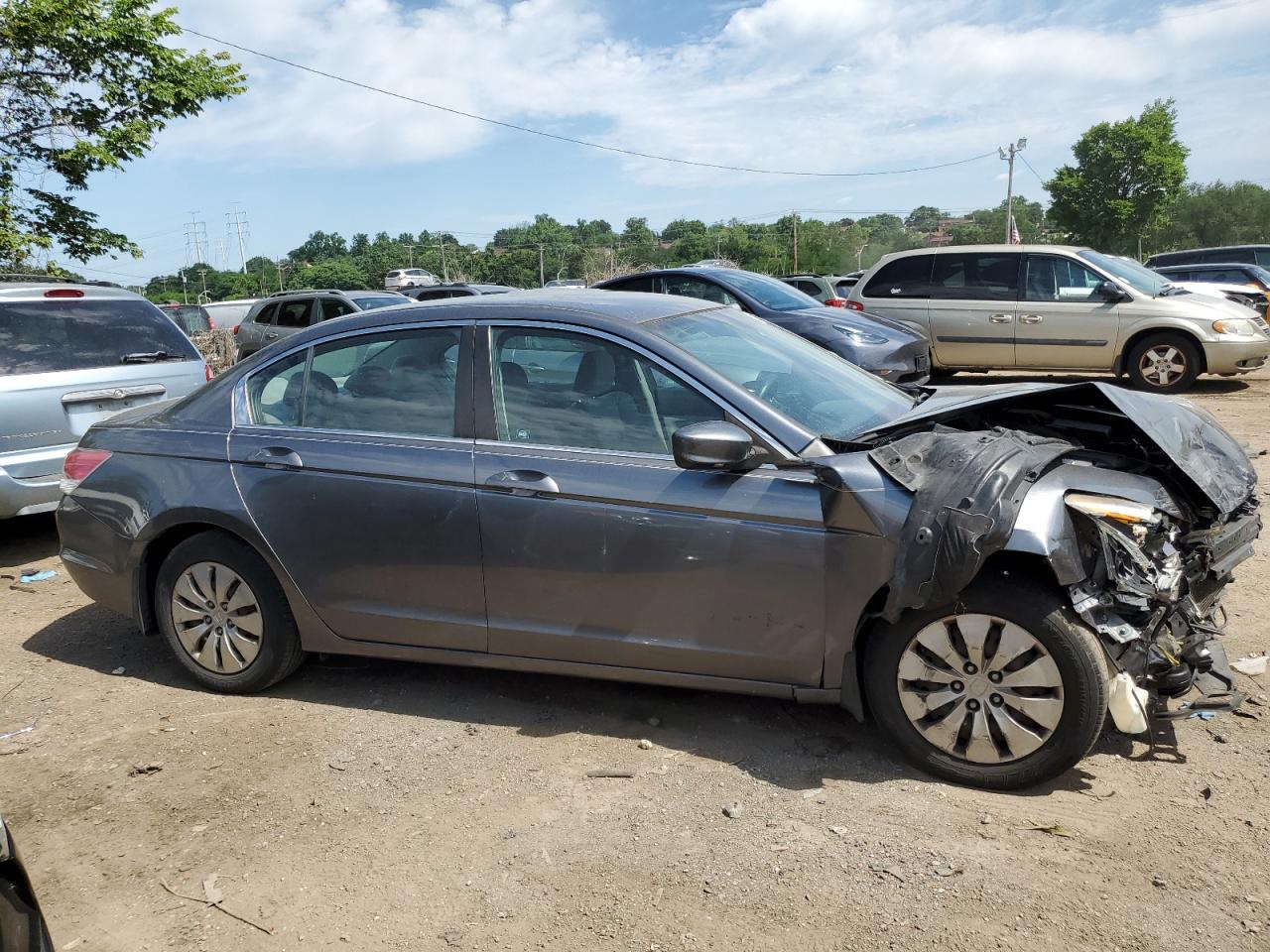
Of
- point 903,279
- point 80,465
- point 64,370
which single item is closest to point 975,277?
point 903,279

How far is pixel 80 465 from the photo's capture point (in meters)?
4.60

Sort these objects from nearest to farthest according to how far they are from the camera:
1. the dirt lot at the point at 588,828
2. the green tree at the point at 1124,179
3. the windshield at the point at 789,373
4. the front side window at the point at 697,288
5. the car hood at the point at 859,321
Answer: the dirt lot at the point at 588,828 < the windshield at the point at 789,373 < the car hood at the point at 859,321 < the front side window at the point at 697,288 < the green tree at the point at 1124,179

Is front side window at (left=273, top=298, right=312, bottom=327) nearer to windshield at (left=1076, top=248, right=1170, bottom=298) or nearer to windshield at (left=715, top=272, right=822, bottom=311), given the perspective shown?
windshield at (left=715, top=272, right=822, bottom=311)

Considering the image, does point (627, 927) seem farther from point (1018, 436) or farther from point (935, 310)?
point (935, 310)

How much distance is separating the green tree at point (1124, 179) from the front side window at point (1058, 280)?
127 ft

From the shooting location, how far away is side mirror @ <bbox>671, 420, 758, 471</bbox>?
3.31 metres

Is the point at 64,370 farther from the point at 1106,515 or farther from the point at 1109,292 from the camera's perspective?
the point at 1109,292

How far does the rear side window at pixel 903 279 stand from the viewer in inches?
509

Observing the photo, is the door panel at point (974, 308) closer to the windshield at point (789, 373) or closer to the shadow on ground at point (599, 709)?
the windshield at point (789, 373)

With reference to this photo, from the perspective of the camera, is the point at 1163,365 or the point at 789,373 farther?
the point at 1163,365

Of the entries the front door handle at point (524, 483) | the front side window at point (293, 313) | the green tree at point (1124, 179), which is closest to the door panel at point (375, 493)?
the front door handle at point (524, 483)

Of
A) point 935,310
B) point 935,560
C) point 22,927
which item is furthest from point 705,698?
point 935,310

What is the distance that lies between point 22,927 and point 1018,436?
129 inches

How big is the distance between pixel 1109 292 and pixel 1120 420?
9.01m
